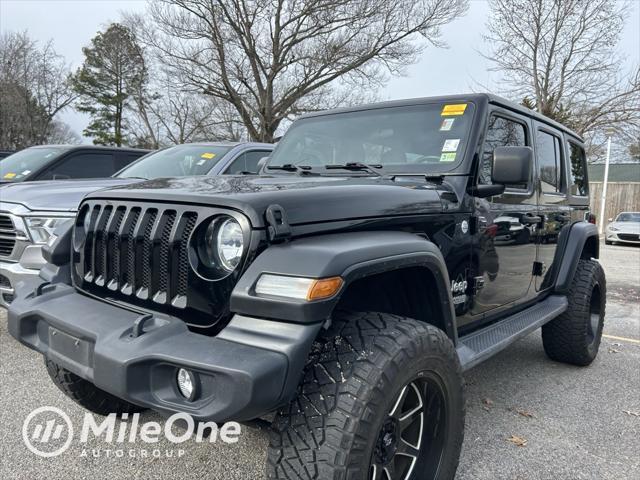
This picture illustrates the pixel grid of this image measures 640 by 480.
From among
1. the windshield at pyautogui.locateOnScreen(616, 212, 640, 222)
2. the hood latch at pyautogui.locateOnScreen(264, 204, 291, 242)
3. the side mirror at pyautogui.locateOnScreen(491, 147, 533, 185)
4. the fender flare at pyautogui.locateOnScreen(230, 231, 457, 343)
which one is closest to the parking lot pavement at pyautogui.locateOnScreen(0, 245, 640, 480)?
the fender flare at pyautogui.locateOnScreen(230, 231, 457, 343)

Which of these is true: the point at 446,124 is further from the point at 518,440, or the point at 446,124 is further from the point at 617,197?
the point at 617,197

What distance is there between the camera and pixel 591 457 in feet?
8.66

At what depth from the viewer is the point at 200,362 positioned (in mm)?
1500

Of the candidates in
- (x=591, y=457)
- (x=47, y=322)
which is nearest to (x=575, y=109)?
(x=591, y=457)

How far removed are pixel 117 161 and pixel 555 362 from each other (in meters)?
5.82

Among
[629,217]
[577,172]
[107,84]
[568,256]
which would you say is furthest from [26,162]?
[107,84]

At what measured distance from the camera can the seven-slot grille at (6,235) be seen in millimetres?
3881

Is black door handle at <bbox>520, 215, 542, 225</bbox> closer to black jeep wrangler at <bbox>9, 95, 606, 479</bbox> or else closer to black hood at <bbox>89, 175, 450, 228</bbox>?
black jeep wrangler at <bbox>9, 95, 606, 479</bbox>

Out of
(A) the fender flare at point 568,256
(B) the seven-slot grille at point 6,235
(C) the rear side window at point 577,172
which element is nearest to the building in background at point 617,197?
(C) the rear side window at point 577,172

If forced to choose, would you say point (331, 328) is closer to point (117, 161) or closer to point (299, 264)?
point (299, 264)

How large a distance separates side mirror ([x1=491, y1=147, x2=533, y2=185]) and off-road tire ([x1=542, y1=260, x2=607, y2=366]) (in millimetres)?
1814

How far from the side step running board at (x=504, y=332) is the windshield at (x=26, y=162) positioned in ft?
17.6

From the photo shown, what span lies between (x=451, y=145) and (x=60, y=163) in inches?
202

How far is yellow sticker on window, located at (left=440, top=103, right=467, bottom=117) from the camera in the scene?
2.83 meters
